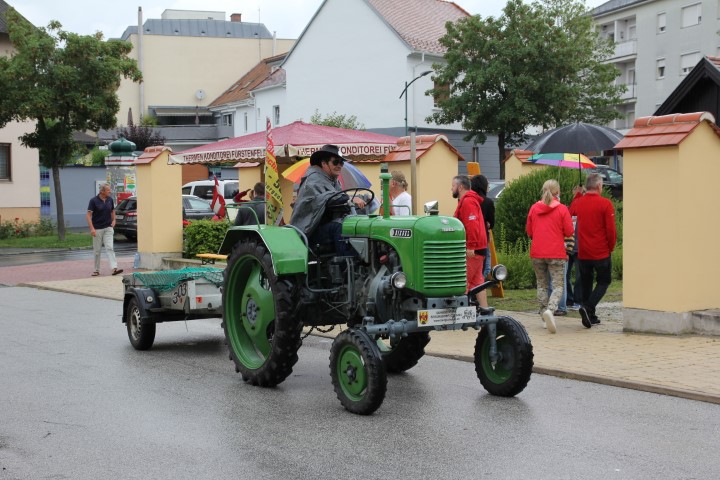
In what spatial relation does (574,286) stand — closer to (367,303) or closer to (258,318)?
(258,318)

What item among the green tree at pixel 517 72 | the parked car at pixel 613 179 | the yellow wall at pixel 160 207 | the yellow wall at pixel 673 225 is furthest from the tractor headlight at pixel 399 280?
the green tree at pixel 517 72

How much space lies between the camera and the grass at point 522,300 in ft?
46.3

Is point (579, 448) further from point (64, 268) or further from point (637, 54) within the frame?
point (637, 54)

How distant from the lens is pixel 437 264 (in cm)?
799

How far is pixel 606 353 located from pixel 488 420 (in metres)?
3.29

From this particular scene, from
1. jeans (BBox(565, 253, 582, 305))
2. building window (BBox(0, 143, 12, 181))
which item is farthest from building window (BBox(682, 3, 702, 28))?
jeans (BBox(565, 253, 582, 305))

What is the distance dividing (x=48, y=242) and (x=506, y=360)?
1103 inches

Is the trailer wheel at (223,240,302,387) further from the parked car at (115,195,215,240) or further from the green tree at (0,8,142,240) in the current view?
the green tree at (0,8,142,240)

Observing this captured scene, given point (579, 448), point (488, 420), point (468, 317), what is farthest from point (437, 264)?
point (579, 448)

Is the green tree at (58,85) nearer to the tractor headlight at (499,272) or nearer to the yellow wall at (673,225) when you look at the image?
the yellow wall at (673,225)

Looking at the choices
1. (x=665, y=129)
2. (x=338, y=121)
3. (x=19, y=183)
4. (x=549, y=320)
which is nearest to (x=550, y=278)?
(x=549, y=320)

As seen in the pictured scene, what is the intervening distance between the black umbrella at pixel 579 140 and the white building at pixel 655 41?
45.5 m

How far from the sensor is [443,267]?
8.02 meters

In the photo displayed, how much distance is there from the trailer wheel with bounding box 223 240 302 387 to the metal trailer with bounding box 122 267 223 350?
3.04 ft
